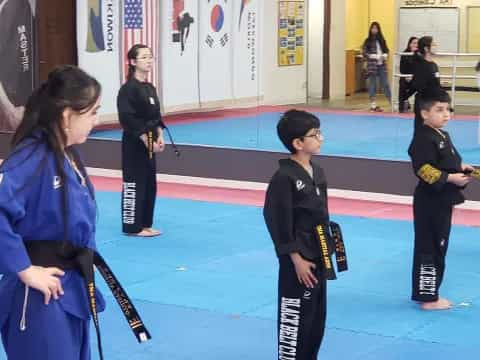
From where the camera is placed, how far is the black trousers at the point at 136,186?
28.9 ft

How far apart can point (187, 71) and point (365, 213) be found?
4.56m

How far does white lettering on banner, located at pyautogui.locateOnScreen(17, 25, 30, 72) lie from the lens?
13414 mm

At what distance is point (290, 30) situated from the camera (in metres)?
13.1

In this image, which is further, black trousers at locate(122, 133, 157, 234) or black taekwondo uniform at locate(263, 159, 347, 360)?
black trousers at locate(122, 133, 157, 234)

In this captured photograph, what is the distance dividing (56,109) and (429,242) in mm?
3607

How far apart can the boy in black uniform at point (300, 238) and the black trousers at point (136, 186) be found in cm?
411

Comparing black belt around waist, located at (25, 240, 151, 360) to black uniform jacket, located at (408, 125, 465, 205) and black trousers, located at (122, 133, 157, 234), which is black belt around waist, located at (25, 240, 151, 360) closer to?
black uniform jacket, located at (408, 125, 465, 205)

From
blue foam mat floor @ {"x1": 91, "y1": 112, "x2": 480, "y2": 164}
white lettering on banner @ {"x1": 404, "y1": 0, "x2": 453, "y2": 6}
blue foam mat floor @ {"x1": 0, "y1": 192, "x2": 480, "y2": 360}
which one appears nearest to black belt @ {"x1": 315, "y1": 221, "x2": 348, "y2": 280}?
blue foam mat floor @ {"x1": 0, "y1": 192, "x2": 480, "y2": 360}

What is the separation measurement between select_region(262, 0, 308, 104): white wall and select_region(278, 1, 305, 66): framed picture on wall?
6cm

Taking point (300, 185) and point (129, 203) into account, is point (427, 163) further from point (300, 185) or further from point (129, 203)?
point (129, 203)

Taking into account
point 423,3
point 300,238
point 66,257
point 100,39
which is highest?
point 423,3

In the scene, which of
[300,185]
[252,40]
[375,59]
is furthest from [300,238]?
[375,59]

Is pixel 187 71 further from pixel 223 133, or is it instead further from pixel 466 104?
pixel 466 104

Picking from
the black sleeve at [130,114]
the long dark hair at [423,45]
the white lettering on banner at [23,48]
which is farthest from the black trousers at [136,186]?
the white lettering on banner at [23,48]
